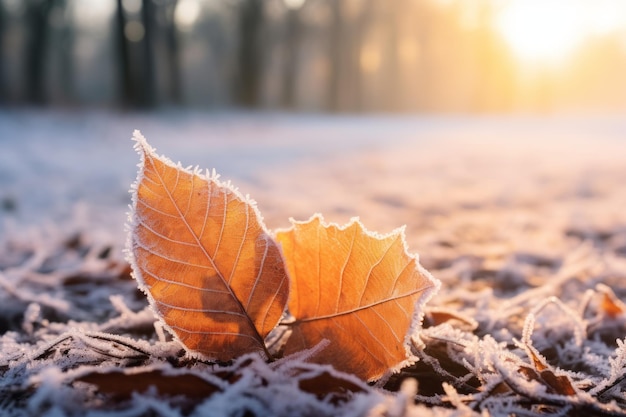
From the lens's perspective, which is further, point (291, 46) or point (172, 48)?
point (291, 46)

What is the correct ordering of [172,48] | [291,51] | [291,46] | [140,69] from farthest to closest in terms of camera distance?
[291,46] → [291,51] → [172,48] → [140,69]

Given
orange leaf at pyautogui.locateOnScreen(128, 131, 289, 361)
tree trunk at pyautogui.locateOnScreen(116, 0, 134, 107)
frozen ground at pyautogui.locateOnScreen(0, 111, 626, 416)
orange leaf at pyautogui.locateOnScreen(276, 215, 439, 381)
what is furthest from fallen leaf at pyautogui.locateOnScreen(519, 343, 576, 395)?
tree trunk at pyautogui.locateOnScreen(116, 0, 134, 107)

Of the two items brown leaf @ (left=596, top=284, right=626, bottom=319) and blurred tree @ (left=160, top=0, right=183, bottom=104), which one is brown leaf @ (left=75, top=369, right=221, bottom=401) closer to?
brown leaf @ (left=596, top=284, right=626, bottom=319)

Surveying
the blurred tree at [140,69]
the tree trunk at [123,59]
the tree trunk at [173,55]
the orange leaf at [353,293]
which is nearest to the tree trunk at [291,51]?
the tree trunk at [173,55]

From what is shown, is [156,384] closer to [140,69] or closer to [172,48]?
[140,69]

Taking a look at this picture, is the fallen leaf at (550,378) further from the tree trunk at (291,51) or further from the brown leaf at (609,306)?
the tree trunk at (291,51)

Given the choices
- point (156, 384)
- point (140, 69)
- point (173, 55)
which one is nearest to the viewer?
point (156, 384)

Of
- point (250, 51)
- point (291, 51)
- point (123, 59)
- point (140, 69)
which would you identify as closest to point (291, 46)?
point (291, 51)
